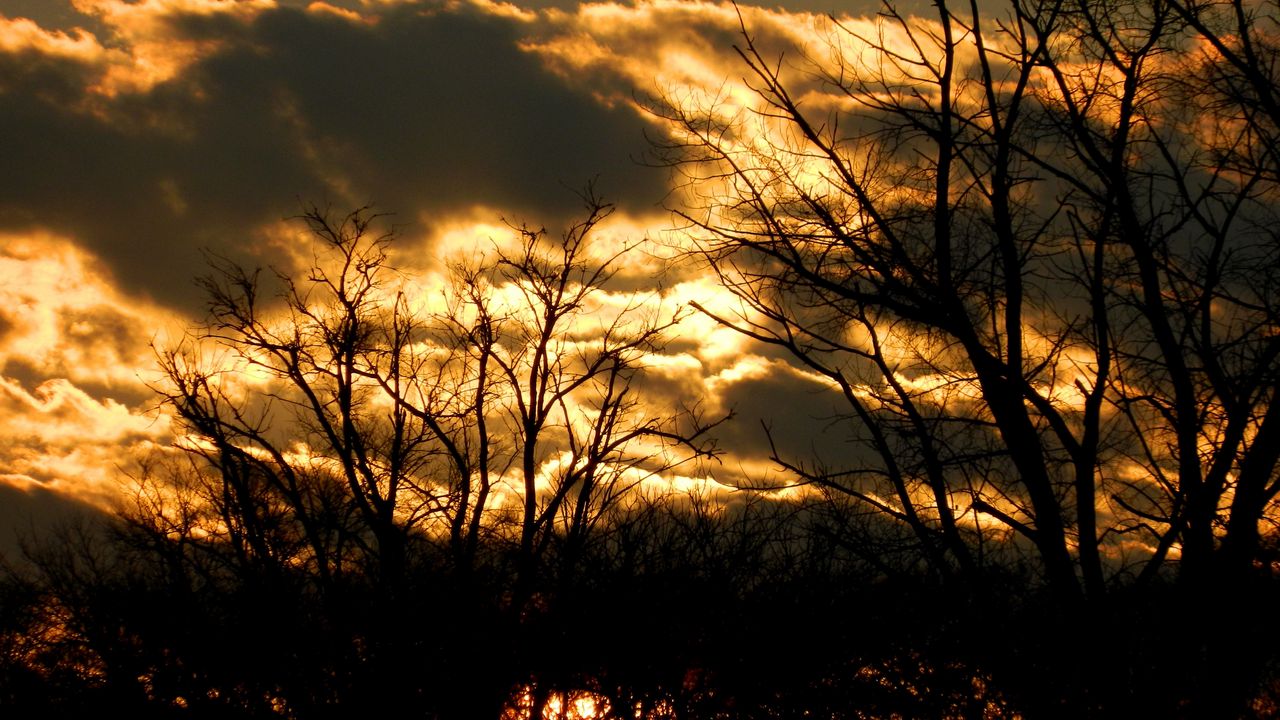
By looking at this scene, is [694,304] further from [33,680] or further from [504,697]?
[33,680]

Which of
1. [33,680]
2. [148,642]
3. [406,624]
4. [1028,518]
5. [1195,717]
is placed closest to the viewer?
[1195,717]

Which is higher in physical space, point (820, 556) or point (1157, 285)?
point (1157, 285)

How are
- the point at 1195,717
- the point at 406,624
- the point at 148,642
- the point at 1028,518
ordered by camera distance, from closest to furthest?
the point at 1195,717
the point at 1028,518
the point at 406,624
the point at 148,642

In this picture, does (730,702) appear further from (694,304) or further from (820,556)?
(694,304)

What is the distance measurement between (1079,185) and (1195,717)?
490 centimetres

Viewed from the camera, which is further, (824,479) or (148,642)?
(148,642)

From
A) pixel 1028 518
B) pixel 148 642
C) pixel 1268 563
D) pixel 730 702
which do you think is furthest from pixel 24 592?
pixel 1268 563

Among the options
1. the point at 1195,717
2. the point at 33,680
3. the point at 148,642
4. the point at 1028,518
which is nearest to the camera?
the point at 1195,717

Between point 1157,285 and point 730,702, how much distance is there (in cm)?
1106

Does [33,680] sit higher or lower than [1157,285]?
lower

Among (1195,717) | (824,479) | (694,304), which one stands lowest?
(1195,717)

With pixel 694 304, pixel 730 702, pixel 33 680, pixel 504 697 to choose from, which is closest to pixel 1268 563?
pixel 694 304

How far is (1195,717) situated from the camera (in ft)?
28.3

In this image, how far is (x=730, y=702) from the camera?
60.2 ft
